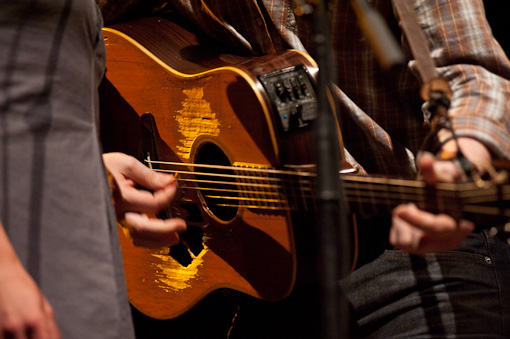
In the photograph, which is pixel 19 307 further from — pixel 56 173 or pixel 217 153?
pixel 217 153

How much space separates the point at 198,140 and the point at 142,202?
8.7 inches

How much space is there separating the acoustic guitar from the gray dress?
1.20ft

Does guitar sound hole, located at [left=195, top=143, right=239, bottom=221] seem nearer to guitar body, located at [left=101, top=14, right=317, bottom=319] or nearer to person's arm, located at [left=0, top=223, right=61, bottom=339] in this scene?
guitar body, located at [left=101, top=14, right=317, bottom=319]

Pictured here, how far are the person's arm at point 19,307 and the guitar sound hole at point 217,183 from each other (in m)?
0.56

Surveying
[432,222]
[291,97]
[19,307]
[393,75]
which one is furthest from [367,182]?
[19,307]

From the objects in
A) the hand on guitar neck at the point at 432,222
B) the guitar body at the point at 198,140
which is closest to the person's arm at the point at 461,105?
the hand on guitar neck at the point at 432,222

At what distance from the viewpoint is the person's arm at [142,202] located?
1.13 m

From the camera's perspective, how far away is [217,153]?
129cm

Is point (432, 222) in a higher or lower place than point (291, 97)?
lower

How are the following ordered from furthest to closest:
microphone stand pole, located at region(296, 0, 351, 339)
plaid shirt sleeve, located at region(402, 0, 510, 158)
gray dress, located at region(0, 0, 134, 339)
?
1. plaid shirt sleeve, located at region(402, 0, 510, 158)
2. gray dress, located at region(0, 0, 134, 339)
3. microphone stand pole, located at region(296, 0, 351, 339)

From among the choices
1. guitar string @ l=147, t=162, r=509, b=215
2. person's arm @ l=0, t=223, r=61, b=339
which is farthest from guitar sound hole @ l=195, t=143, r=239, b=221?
person's arm @ l=0, t=223, r=61, b=339

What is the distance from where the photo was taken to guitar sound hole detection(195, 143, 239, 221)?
47.4 inches

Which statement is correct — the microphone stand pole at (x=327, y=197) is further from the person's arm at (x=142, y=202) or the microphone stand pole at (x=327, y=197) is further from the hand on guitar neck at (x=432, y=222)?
the person's arm at (x=142, y=202)

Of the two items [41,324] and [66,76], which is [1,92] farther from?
[41,324]
